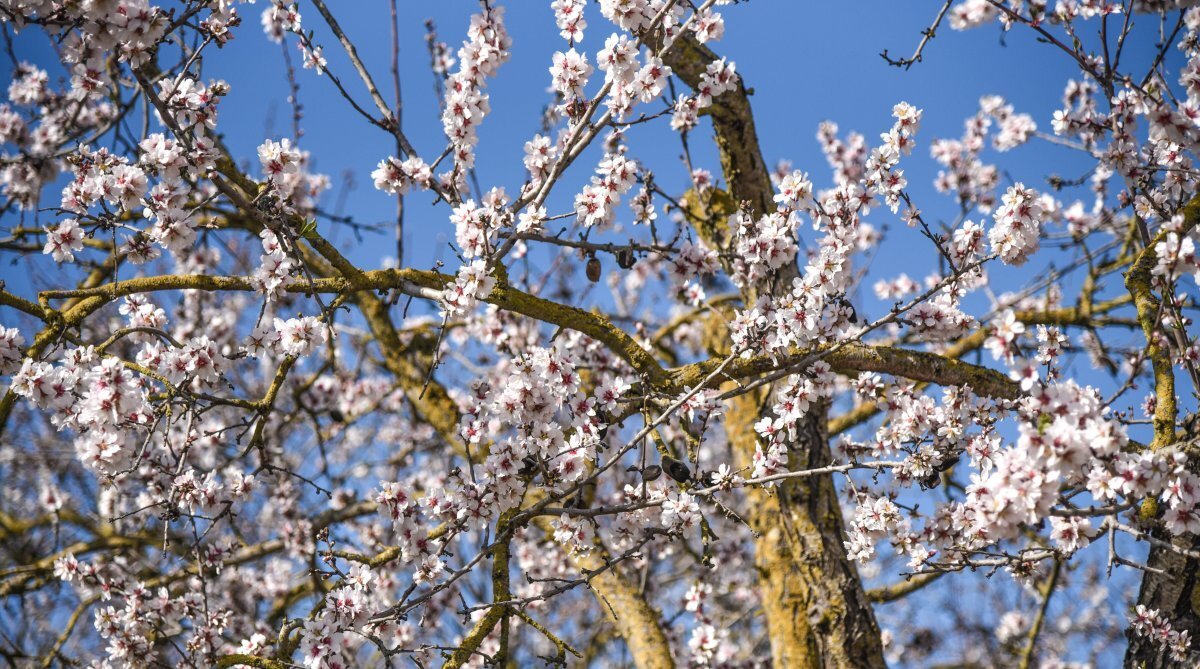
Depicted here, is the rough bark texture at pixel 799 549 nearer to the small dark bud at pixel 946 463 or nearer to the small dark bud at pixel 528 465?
the small dark bud at pixel 946 463

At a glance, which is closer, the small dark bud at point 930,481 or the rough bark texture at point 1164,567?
the small dark bud at point 930,481

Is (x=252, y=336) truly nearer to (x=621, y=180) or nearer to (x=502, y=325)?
(x=621, y=180)

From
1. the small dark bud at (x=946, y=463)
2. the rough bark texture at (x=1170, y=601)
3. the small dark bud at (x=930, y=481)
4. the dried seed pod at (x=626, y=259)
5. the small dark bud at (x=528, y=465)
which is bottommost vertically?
the rough bark texture at (x=1170, y=601)

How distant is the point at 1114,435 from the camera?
2.01m

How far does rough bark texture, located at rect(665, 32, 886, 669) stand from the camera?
12.6 feet

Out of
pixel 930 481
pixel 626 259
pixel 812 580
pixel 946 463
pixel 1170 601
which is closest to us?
pixel 930 481

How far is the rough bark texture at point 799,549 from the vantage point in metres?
3.83

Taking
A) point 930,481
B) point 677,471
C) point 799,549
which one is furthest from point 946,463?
point 799,549

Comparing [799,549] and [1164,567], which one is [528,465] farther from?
[1164,567]

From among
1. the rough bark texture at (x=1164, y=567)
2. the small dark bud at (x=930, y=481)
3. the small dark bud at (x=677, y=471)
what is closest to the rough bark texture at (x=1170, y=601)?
the rough bark texture at (x=1164, y=567)

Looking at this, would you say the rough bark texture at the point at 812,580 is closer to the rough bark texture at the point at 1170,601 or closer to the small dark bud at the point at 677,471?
the small dark bud at the point at 677,471

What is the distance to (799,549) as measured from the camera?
3953 mm

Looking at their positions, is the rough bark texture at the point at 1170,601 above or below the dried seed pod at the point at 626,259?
→ below

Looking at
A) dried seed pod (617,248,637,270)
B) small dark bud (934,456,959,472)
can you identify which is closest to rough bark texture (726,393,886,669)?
small dark bud (934,456,959,472)
